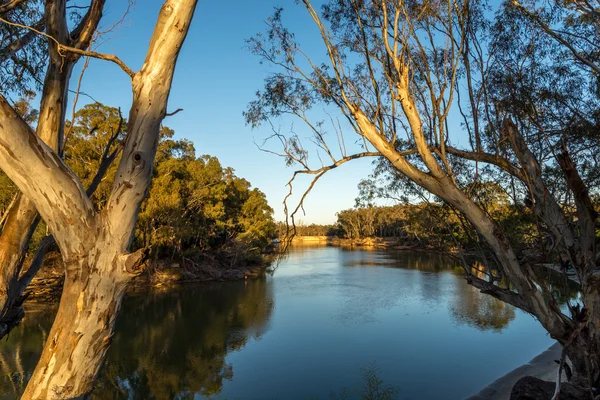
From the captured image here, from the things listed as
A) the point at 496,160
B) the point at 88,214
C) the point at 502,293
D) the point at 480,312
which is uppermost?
the point at 496,160

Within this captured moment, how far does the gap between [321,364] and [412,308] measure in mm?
6003

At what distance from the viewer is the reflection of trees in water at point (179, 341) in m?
6.93

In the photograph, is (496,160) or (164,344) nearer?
(496,160)

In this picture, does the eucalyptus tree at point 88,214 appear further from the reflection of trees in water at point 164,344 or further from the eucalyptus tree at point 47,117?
the reflection of trees in water at point 164,344

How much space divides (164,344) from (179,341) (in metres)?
0.39

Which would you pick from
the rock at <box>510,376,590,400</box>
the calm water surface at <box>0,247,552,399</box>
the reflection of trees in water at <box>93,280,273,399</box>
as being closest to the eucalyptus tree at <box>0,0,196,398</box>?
the rock at <box>510,376,590,400</box>

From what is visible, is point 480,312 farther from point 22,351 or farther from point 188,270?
point 188,270

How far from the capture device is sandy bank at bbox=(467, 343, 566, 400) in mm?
6516

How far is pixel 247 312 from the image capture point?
41.7ft

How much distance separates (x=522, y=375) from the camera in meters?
7.32

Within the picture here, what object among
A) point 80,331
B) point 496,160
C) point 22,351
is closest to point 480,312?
point 496,160

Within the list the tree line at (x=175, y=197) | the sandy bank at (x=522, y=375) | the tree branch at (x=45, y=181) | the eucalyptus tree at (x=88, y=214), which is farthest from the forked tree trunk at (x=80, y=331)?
the tree line at (x=175, y=197)

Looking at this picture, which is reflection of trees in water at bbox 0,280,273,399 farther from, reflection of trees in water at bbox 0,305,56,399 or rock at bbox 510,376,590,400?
rock at bbox 510,376,590,400

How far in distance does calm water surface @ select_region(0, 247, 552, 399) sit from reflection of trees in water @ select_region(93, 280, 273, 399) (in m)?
0.03
